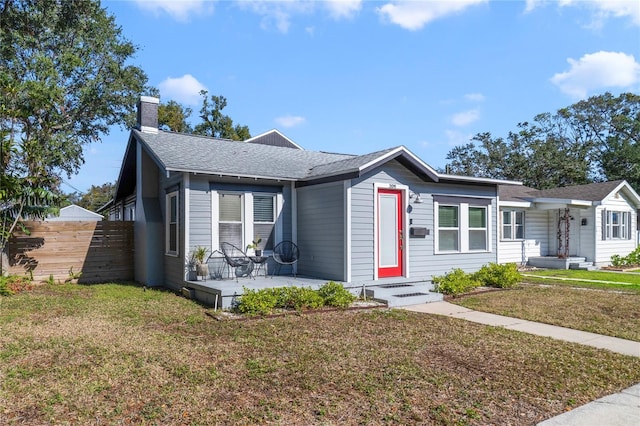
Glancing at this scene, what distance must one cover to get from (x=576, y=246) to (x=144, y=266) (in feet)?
55.5

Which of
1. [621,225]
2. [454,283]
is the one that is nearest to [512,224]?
[621,225]

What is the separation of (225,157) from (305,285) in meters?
4.24

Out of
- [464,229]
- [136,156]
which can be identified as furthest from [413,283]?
[136,156]

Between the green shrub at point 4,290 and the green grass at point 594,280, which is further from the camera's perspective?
the green grass at point 594,280

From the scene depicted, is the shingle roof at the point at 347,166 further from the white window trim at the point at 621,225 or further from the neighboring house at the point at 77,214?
the neighboring house at the point at 77,214

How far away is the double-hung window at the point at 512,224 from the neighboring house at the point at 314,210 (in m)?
5.41

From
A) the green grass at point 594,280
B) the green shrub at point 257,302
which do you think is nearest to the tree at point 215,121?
the green grass at point 594,280

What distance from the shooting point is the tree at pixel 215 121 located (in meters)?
35.6

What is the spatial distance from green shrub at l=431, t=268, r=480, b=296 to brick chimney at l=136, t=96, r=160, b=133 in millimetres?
8913

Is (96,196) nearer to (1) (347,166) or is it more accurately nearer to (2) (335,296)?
(1) (347,166)

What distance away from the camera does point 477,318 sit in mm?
7559

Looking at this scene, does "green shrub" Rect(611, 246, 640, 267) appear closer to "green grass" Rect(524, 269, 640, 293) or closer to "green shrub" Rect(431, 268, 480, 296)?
"green grass" Rect(524, 269, 640, 293)

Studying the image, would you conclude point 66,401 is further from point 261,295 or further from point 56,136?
point 56,136

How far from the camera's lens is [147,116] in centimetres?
1273
